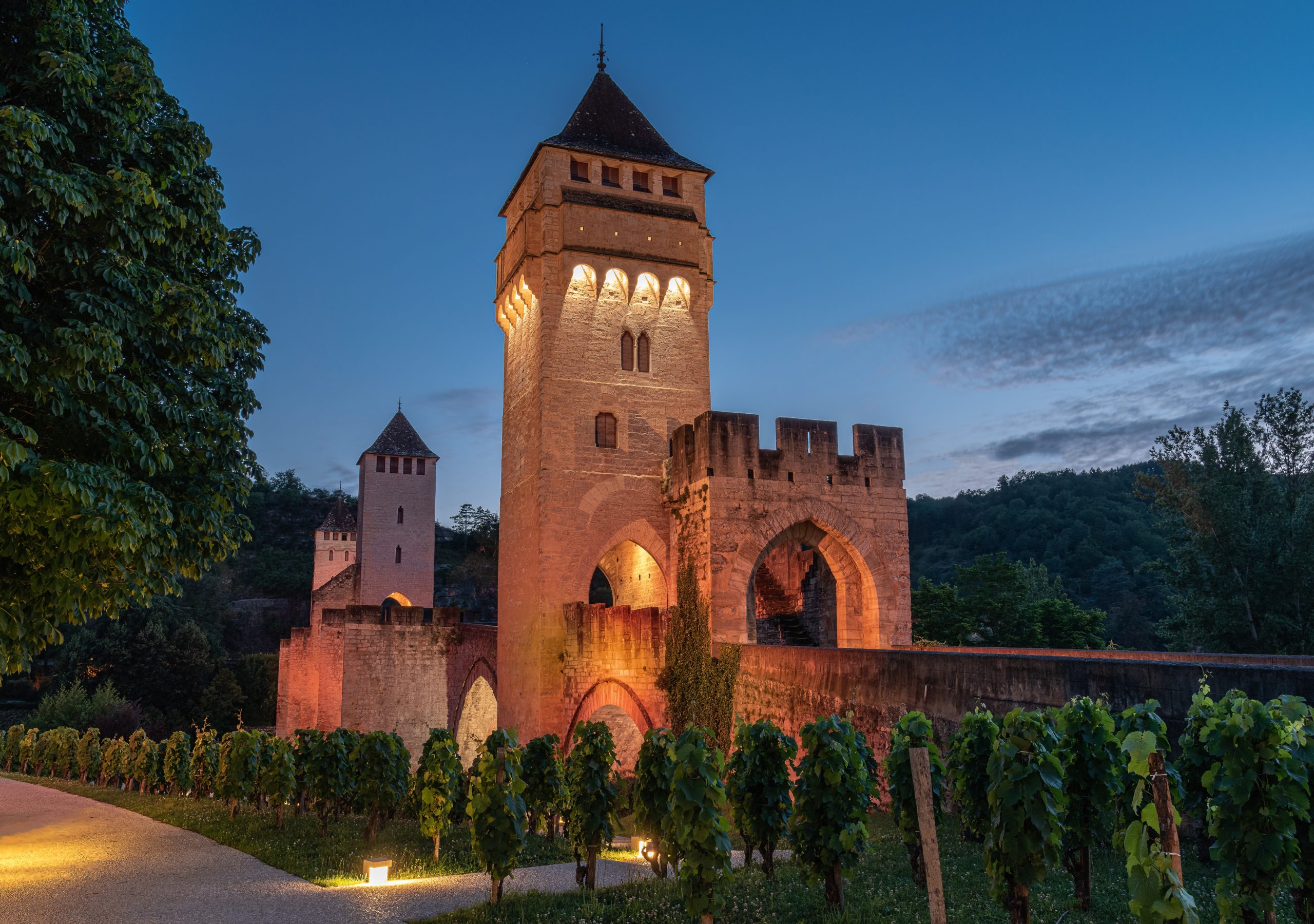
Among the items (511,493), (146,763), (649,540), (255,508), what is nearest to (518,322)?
(511,493)

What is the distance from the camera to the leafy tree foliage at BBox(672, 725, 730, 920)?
647cm

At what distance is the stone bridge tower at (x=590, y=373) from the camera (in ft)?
63.9

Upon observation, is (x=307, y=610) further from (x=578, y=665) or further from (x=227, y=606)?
(x=578, y=665)

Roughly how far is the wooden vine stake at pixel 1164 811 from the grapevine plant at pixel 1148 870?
2 cm

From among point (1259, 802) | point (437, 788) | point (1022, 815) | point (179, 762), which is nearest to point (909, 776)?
point (1022, 815)

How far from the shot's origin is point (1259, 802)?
4.98m

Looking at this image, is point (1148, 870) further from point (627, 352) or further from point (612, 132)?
point (612, 132)

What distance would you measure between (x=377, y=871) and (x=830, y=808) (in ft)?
15.2

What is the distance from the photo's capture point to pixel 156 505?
23.6 ft

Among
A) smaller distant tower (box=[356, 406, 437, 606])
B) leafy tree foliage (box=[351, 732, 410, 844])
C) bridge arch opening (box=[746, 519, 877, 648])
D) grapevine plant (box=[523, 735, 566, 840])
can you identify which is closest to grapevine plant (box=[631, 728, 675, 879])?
grapevine plant (box=[523, 735, 566, 840])

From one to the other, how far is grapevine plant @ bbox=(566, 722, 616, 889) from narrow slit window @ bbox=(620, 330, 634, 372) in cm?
1207

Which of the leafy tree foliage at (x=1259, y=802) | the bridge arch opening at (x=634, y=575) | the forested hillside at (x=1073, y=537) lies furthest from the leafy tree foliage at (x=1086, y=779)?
the forested hillside at (x=1073, y=537)

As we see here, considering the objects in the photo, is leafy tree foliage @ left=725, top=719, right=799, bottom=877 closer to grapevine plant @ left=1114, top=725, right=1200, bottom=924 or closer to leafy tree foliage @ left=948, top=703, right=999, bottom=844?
leafy tree foliage @ left=948, top=703, right=999, bottom=844

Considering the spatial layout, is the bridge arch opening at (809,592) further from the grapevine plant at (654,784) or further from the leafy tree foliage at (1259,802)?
the leafy tree foliage at (1259,802)
